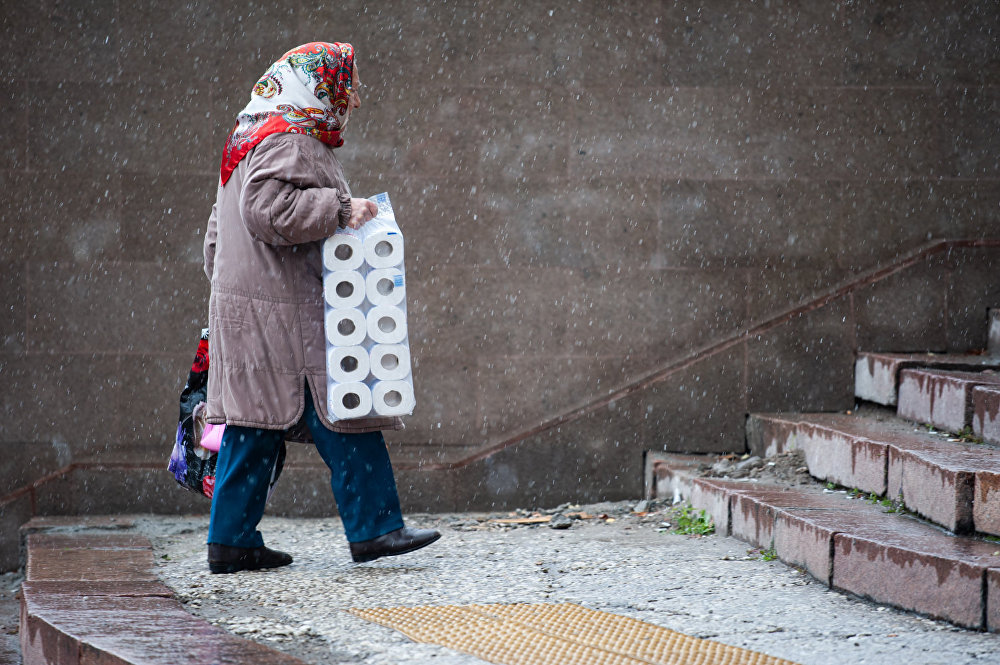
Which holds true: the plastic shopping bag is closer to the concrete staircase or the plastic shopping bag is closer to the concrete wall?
the concrete wall

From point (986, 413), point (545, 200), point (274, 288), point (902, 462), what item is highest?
point (545, 200)

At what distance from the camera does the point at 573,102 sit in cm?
571

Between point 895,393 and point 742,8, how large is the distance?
2298 mm

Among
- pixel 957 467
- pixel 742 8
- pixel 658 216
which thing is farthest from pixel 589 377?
pixel 957 467

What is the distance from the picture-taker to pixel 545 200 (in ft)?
18.8

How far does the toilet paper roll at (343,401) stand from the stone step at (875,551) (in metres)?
1.56

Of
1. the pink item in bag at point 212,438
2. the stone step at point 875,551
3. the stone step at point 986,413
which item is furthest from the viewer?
the stone step at point 986,413

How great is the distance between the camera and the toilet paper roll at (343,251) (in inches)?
142

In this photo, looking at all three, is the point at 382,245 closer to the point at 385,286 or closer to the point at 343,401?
the point at 385,286

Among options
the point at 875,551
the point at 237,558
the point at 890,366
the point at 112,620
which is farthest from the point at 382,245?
the point at 890,366

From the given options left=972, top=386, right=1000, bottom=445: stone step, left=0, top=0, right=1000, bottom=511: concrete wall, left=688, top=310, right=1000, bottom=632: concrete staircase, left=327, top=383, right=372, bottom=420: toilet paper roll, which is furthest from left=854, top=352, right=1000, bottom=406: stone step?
left=327, top=383, right=372, bottom=420: toilet paper roll

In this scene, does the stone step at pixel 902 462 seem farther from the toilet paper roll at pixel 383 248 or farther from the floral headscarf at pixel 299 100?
the floral headscarf at pixel 299 100

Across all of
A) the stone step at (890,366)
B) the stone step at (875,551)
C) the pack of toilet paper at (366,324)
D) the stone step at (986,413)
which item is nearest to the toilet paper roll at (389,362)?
the pack of toilet paper at (366,324)

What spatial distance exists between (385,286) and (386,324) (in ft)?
0.45
